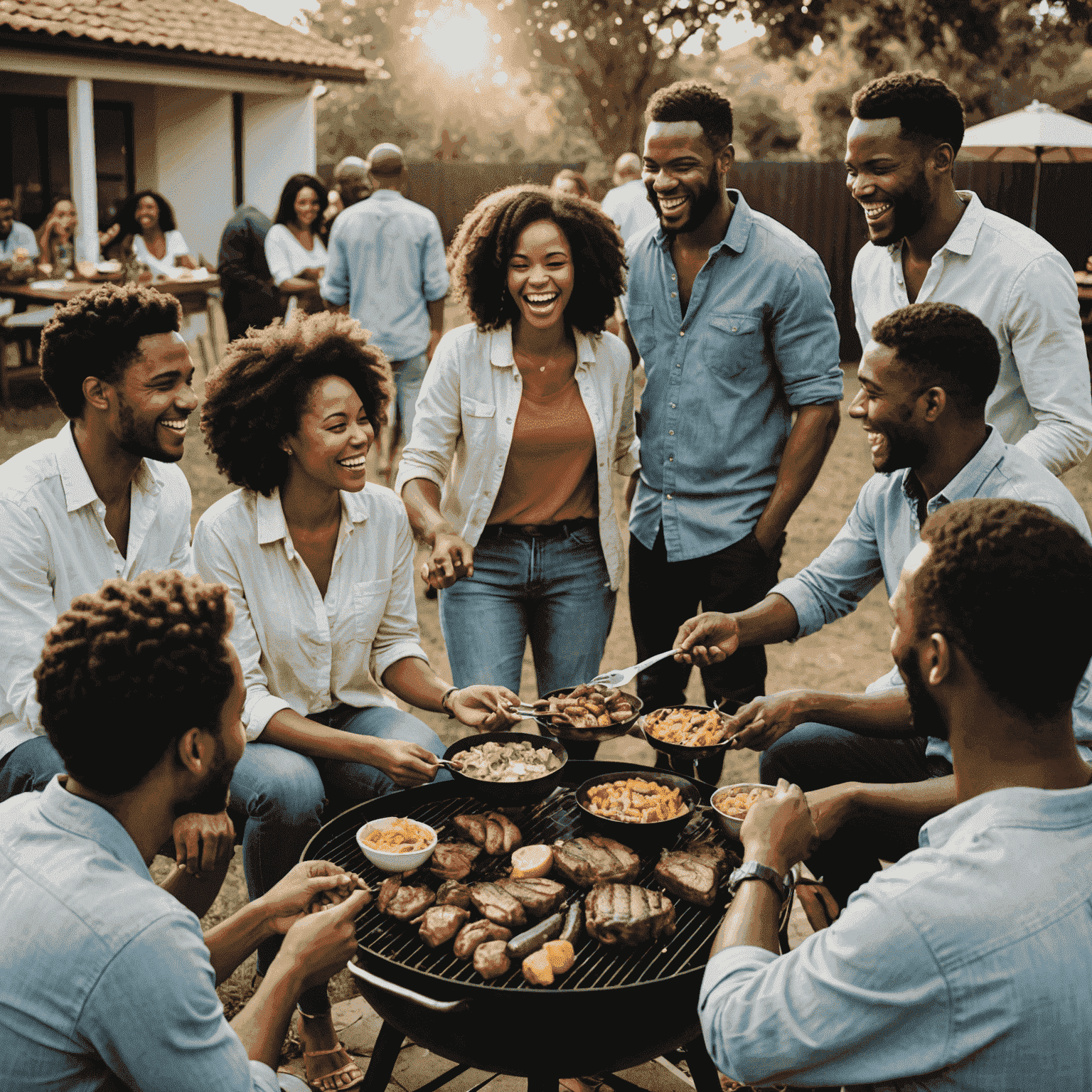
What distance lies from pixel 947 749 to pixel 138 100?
16983 mm

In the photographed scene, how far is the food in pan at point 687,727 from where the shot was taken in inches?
126

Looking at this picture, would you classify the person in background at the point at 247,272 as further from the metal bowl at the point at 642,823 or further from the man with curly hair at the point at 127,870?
the man with curly hair at the point at 127,870

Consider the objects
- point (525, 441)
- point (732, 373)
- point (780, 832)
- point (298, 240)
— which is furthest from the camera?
point (298, 240)

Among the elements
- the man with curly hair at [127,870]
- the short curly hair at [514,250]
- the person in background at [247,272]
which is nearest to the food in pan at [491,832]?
the man with curly hair at [127,870]

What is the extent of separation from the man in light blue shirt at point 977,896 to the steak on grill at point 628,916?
0.50m

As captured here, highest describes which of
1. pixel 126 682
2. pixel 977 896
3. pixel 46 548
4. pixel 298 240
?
pixel 298 240

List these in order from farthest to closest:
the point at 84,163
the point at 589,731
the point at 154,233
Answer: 1. the point at 84,163
2. the point at 154,233
3. the point at 589,731

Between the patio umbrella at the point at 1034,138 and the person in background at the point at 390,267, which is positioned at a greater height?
→ the patio umbrella at the point at 1034,138

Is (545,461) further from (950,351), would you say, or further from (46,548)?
(46,548)

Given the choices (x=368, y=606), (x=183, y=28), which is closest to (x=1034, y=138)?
(x=183, y=28)

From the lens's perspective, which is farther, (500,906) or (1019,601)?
(500,906)

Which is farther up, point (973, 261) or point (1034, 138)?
point (1034, 138)

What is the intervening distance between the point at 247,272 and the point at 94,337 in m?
6.90

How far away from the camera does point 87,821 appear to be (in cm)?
194
